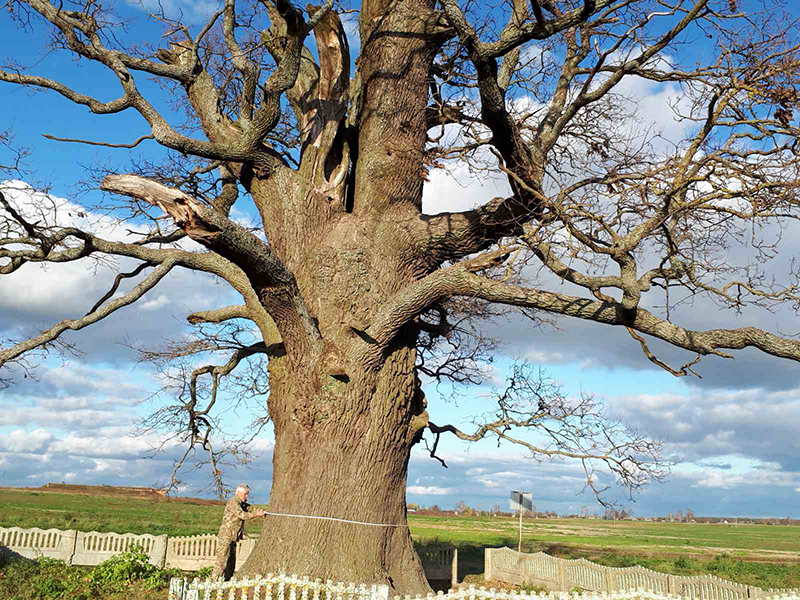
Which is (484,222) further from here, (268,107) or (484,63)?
(268,107)

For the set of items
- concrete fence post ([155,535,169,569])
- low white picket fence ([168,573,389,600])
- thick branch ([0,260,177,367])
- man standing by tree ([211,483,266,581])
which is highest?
thick branch ([0,260,177,367])

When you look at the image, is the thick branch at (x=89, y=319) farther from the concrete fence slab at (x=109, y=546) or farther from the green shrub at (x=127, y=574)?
the concrete fence slab at (x=109, y=546)

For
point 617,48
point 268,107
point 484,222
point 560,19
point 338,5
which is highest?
point 338,5

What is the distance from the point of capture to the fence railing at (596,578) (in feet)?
41.5

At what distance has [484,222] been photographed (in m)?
10.7

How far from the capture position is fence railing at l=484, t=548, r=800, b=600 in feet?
41.5

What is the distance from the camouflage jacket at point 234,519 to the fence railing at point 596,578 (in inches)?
280

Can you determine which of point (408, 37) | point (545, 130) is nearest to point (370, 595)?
point (545, 130)

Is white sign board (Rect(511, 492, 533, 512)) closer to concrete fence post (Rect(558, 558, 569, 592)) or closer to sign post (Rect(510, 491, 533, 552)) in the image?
sign post (Rect(510, 491, 533, 552))

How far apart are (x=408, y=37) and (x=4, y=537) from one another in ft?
46.8

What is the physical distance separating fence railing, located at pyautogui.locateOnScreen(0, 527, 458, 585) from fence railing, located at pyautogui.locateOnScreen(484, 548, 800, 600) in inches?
53.1

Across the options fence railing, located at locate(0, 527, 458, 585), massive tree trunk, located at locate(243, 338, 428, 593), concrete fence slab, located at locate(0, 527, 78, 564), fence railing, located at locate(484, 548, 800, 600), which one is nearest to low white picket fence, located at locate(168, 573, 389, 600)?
massive tree trunk, located at locate(243, 338, 428, 593)

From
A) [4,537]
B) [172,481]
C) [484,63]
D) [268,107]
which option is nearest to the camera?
[484,63]

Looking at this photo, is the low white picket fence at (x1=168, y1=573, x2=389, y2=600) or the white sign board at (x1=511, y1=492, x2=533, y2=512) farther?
the white sign board at (x1=511, y1=492, x2=533, y2=512)
